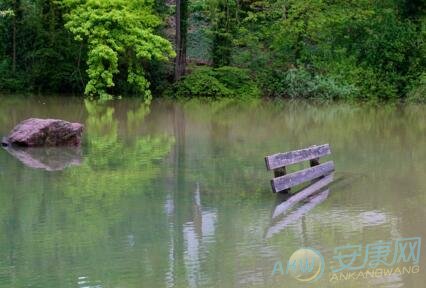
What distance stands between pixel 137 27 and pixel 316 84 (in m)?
8.40

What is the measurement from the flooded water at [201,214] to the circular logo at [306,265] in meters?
0.04

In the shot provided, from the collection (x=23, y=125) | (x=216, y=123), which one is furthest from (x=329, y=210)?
(x=216, y=123)

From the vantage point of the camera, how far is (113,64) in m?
27.6

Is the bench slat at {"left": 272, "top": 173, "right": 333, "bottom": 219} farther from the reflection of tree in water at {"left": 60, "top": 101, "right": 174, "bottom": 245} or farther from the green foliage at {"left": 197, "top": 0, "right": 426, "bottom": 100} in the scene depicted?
the green foliage at {"left": 197, "top": 0, "right": 426, "bottom": 100}

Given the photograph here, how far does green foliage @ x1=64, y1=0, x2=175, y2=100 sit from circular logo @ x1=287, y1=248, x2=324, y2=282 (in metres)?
20.4

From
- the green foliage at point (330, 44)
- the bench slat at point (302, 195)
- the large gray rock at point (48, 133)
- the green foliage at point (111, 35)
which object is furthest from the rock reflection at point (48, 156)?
the green foliage at point (330, 44)

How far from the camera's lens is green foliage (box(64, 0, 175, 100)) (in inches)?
1053

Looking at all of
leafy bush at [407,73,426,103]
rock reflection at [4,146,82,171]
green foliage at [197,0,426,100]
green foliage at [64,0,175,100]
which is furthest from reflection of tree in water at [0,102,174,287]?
green foliage at [197,0,426,100]

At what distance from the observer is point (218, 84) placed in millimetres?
29859

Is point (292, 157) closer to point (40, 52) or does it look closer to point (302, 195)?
point (302, 195)

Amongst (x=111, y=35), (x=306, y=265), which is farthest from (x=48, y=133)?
(x=111, y=35)

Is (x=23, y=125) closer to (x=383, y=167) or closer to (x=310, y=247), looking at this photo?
(x=383, y=167)

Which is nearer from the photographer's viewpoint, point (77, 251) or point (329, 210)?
point (77, 251)

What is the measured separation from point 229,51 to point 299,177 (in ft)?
71.9
